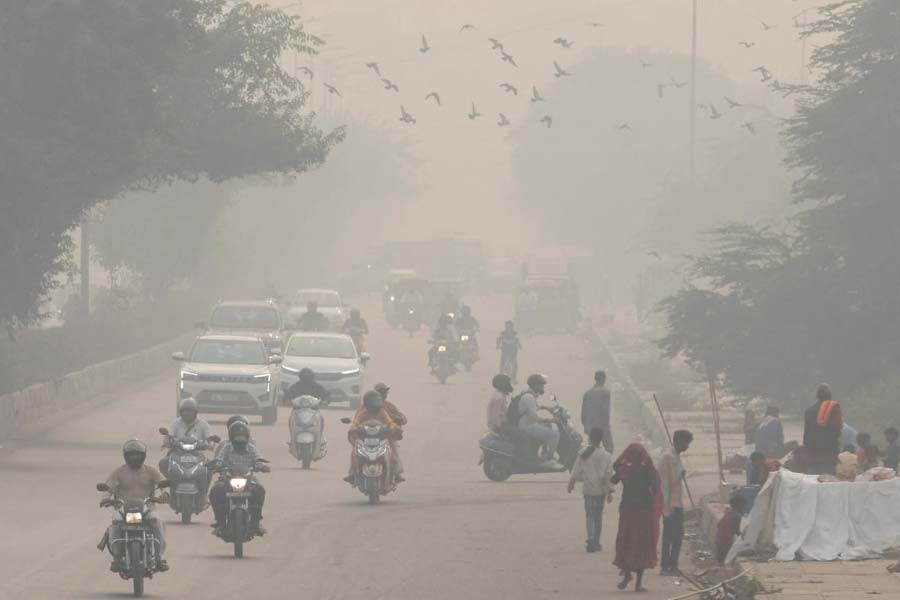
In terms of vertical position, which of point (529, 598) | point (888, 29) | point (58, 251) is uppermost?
point (888, 29)

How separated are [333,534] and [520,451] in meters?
7.70

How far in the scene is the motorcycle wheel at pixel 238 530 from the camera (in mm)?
19625

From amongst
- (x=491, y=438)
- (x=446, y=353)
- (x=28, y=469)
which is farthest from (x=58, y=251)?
(x=446, y=353)

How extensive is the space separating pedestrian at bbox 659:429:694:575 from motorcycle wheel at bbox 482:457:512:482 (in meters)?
9.76

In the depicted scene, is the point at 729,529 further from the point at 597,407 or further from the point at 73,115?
the point at 73,115

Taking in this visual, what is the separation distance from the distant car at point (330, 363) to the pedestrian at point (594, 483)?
19928 millimetres

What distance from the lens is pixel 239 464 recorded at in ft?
65.8

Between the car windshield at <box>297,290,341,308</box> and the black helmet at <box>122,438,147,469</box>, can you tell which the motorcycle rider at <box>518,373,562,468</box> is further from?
the car windshield at <box>297,290,341,308</box>

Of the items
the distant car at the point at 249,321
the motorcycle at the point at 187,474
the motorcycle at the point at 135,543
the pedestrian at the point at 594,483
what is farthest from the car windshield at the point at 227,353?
the motorcycle at the point at 135,543

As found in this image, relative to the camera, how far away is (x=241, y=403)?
3762 cm

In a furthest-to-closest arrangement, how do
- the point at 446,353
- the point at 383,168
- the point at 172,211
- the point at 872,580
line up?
the point at 383,168, the point at 172,211, the point at 446,353, the point at 872,580

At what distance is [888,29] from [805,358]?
5.95 m

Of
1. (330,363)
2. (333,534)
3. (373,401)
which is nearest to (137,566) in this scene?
(333,534)

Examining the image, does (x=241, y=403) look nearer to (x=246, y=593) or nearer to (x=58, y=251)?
(x=58, y=251)
